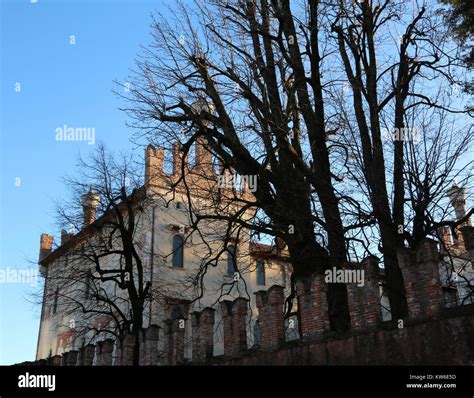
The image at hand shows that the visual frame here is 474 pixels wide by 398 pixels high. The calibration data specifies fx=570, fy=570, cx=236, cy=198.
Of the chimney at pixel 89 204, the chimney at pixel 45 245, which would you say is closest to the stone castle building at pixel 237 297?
the chimney at pixel 89 204

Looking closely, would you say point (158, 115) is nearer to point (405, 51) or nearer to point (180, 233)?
point (405, 51)

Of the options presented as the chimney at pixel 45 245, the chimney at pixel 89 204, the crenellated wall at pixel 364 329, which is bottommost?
the crenellated wall at pixel 364 329

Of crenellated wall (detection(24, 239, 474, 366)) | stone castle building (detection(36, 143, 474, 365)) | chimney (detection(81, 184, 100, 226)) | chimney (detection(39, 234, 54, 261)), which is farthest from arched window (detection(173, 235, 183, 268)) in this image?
chimney (detection(39, 234, 54, 261))

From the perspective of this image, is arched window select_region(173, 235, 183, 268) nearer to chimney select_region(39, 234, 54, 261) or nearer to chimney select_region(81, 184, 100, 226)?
chimney select_region(81, 184, 100, 226)

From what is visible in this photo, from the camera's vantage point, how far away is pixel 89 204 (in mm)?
20344

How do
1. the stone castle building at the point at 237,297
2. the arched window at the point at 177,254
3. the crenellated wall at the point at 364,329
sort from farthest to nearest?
the arched window at the point at 177,254
the stone castle building at the point at 237,297
the crenellated wall at the point at 364,329

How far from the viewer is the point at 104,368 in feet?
20.9

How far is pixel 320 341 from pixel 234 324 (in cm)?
281

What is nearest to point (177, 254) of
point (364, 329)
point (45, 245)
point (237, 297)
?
point (237, 297)

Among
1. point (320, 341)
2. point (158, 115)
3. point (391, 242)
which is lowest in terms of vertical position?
point (320, 341)

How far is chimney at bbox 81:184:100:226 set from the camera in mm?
19812

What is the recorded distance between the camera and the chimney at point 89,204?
19812mm

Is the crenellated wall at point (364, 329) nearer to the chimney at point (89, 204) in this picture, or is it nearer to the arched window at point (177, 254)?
the chimney at point (89, 204)

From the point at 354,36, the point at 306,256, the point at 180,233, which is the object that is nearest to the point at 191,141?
the point at 306,256
